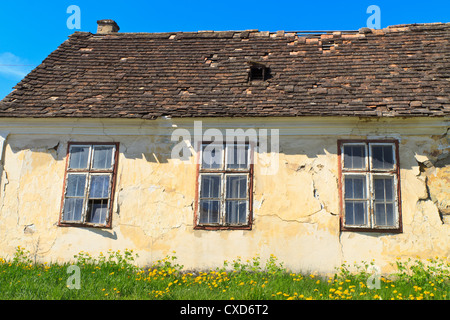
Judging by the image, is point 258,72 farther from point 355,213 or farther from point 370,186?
point 355,213

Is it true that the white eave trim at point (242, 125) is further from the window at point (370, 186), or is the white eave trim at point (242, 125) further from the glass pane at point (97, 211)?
the glass pane at point (97, 211)

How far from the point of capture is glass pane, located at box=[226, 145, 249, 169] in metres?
7.98

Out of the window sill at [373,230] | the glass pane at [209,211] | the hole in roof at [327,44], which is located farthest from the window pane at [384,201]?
the hole in roof at [327,44]

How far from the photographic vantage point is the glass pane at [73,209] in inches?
318

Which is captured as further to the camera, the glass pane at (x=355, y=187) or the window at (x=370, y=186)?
the glass pane at (x=355, y=187)

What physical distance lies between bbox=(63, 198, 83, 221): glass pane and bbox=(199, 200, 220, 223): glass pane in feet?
7.84

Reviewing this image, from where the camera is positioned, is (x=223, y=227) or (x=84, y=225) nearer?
(x=223, y=227)

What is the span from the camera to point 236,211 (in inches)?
308

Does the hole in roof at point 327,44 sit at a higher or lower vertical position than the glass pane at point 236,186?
higher

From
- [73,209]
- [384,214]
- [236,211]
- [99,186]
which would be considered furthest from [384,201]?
[73,209]

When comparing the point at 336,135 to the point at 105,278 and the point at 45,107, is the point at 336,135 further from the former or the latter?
the point at 45,107

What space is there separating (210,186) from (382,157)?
3.28 metres

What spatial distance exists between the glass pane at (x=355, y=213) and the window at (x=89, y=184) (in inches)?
177
